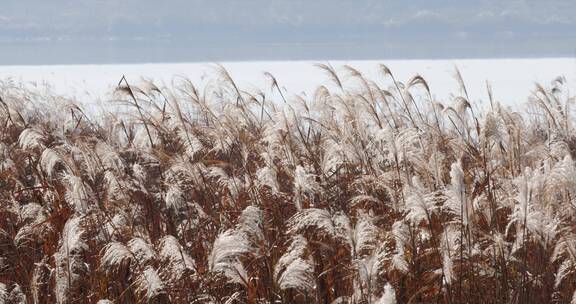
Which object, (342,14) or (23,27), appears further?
(342,14)

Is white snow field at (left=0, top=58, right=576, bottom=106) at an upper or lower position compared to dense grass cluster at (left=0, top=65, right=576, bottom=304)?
upper

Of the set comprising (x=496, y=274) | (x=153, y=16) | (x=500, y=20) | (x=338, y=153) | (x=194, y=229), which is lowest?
(x=496, y=274)

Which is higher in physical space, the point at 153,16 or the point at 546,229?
the point at 153,16

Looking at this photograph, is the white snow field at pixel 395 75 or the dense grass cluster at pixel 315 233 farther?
the white snow field at pixel 395 75

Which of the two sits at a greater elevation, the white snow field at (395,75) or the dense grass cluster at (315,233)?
the white snow field at (395,75)

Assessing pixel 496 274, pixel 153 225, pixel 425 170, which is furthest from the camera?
pixel 153 225

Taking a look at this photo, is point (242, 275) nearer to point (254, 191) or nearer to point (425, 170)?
point (425, 170)

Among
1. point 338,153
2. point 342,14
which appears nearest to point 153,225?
point 338,153

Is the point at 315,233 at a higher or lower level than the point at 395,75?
lower

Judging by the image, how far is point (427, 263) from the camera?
3.26 metres

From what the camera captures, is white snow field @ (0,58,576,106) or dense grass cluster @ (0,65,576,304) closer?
dense grass cluster @ (0,65,576,304)

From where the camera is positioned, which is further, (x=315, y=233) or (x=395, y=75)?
(x=395, y=75)

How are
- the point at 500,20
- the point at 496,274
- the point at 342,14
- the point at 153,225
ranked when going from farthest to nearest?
the point at 342,14
the point at 500,20
the point at 153,225
the point at 496,274

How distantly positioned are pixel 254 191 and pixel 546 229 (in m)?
1.56
